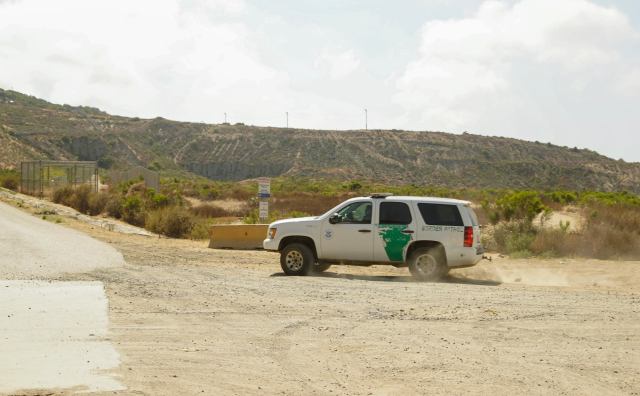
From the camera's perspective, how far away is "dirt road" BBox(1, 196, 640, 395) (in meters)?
8.08

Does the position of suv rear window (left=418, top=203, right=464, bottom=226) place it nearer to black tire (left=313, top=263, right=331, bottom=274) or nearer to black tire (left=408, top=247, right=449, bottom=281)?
black tire (left=408, top=247, right=449, bottom=281)

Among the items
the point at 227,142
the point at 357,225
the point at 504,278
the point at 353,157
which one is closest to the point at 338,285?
the point at 357,225

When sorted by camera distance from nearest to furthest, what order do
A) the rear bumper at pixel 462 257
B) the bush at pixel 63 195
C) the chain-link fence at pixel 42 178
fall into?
the rear bumper at pixel 462 257
the bush at pixel 63 195
the chain-link fence at pixel 42 178

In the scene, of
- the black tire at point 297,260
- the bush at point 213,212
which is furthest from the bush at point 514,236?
the bush at point 213,212

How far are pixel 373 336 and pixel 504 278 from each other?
8.74 m

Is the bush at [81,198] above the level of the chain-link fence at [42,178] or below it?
below

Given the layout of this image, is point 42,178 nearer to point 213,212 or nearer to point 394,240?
point 213,212

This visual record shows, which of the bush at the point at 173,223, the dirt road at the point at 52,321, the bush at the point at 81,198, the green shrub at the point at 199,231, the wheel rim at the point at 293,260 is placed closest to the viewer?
the dirt road at the point at 52,321

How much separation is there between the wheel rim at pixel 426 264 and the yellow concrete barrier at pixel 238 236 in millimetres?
7884

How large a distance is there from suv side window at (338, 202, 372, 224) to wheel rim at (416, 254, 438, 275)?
1371mm

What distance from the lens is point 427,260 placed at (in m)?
16.6

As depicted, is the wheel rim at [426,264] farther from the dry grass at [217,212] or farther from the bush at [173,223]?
the dry grass at [217,212]

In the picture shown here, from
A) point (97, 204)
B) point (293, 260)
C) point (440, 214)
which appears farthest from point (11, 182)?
point (440, 214)

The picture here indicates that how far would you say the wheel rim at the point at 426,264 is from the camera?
16.6 meters
